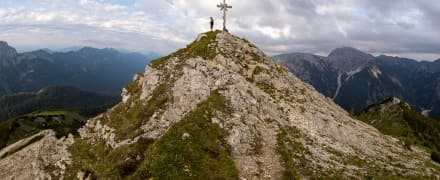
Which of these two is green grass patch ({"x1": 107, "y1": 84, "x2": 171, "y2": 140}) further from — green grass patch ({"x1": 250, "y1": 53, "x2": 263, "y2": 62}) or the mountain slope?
the mountain slope

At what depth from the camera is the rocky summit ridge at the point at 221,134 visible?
31938 millimetres

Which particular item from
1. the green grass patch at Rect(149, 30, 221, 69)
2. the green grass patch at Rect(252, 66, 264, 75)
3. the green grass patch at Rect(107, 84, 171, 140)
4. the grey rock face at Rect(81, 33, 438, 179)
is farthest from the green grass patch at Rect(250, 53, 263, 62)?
the green grass patch at Rect(107, 84, 171, 140)

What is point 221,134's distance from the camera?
3562 cm

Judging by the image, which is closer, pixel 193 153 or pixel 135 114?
pixel 193 153

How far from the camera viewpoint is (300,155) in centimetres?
3516

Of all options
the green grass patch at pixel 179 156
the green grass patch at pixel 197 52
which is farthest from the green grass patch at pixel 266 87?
the green grass patch at pixel 179 156

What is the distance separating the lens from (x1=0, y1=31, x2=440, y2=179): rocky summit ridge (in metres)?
31.9

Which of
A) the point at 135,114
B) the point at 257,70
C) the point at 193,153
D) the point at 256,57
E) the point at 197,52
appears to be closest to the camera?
the point at 193,153

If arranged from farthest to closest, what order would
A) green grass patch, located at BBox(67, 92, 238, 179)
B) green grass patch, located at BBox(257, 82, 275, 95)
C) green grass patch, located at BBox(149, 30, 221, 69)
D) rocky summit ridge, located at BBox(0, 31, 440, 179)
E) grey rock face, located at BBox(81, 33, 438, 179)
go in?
1. green grass patch, located at BBox(149, 30, 221, 69)
2. green grass patch, located at BBox(257, 82, 275, 95)
3. grey rock face, located at BBox(81, 33, 438, 179)
4. rocky summit ridge, located at BBox(0, 31, 440, 179)
5. green grass patch, located at BBox(67, 92, 238, 179)

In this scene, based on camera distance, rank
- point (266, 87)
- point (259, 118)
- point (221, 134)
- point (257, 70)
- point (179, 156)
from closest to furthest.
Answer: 1. point (179, 156)
2. point (221, 134)
3. point (259, 118)
4. point (266, 87)
5. point (257, 70)

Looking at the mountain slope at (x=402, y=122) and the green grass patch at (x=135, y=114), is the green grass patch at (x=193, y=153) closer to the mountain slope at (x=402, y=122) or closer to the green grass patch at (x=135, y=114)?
the green grass patch at (x=135, y=114)

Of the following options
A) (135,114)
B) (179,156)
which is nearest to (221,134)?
(179,156)

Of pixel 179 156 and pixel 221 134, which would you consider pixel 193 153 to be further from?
pixel 221 134

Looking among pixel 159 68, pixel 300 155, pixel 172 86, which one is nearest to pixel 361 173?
pixel 300 155
